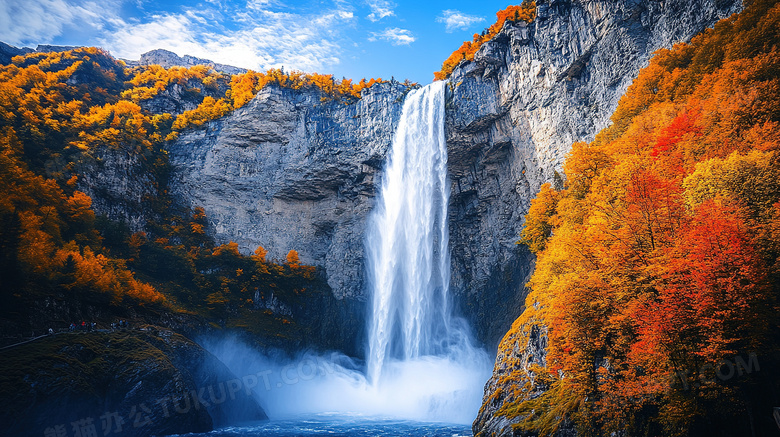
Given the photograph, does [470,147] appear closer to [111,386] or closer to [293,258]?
[293,258]

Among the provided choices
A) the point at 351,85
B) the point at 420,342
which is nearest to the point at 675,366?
the point at 420,342

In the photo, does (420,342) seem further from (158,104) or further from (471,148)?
(158,104)

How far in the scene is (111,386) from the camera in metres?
23.0

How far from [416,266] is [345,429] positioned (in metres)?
18.8

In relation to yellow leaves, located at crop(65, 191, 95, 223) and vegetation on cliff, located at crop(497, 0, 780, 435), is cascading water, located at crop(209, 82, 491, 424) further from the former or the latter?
vegetation on cliff, located at crop(497, 0, 780, 435)

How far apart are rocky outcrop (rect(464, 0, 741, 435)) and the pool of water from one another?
5.93 metres

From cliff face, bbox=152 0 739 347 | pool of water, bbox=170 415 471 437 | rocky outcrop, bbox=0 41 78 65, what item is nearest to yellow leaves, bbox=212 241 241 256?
cliff face, bbox=152 0 739 347

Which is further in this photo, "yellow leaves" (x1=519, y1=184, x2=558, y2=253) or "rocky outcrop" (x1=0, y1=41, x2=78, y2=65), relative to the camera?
"rocky outcrop" (x1=0, y1=41, x2=78, y2=65)

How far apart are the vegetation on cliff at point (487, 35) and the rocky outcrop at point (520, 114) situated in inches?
74.3

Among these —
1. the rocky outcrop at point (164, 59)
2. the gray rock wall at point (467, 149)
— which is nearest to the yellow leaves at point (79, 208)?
the gray rock wall at point (467, 149)

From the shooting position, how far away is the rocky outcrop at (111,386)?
19.4 m

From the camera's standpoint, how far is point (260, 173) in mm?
51281

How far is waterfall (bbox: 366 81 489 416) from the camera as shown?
3928 cm

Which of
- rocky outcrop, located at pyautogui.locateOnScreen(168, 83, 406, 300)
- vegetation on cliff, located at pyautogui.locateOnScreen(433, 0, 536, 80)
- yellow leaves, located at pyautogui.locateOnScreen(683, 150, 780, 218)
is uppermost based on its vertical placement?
vegetation on cliff, located at pyautogui.locateOnScreen(433, 0, 536, 80)
